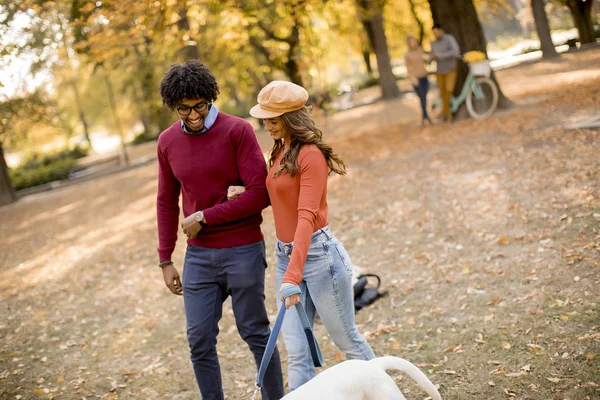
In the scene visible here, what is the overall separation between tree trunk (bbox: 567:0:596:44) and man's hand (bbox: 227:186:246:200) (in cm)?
2801

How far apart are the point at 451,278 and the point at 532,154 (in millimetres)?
4486

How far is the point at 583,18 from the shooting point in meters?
27.9

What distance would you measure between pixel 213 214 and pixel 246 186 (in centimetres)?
26

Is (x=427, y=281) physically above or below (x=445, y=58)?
below

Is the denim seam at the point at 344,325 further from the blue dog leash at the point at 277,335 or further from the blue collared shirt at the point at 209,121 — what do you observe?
the blue collared shirt at the point at 209,121

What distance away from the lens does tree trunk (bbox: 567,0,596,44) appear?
90.5 ft

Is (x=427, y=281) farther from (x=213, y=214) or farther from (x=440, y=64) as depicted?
(x=440, y=64)

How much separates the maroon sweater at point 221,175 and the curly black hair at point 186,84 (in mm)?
→ 218

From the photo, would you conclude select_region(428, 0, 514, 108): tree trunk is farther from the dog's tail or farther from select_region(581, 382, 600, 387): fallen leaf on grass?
the dog's tail

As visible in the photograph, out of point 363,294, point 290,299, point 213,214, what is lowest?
point 363,294

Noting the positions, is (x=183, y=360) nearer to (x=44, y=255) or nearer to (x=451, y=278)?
(x=451, y=278)

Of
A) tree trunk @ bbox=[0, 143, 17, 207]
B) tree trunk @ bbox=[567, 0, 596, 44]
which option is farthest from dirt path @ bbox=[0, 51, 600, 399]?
tree trunk @ bbox=[567, 0, 596, 44]

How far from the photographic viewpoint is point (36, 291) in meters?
8.96

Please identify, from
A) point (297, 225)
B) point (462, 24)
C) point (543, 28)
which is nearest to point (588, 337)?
point (297, 225)
